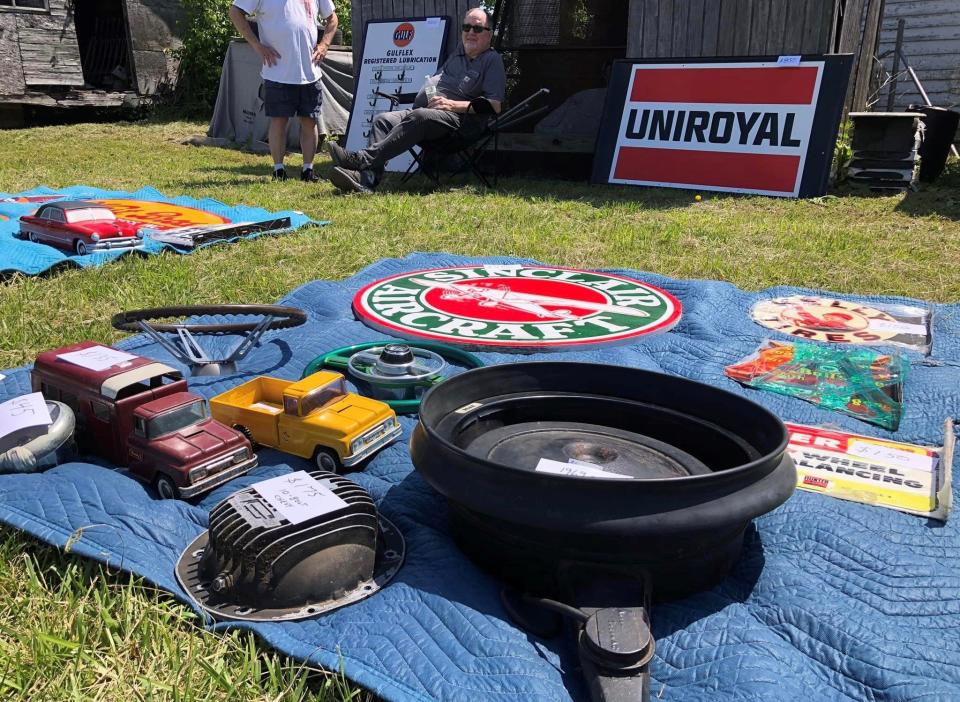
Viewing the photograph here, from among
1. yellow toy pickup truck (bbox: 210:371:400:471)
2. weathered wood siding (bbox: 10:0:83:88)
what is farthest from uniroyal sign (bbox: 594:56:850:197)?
weathered wood siding (bbox: 10:0:83:88)

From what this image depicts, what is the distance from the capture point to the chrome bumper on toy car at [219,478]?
176cm

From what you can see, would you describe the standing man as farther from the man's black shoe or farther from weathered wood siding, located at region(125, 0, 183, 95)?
weathered wood siding, located at region(125, 0, 183, 95)

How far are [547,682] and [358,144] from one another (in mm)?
7619

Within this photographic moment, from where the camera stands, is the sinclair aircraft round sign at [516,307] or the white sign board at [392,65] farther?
the white sign board at [392,65]

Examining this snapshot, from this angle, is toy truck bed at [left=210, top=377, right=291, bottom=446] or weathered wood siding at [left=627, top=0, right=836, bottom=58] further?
weathered wood siding at [left=627, top=0, right=836, bottom=58]

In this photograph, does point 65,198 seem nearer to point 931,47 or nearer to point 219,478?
point 219,478

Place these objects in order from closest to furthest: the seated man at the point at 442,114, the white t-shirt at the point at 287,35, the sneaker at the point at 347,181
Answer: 1. the sneaker at the point at 347,181
2. the seated man at the point at 442,114
3. the white t-shirt at the point at 287,35

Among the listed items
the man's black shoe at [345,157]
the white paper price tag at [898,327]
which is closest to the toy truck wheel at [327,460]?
the white paper price tag at [898,327]

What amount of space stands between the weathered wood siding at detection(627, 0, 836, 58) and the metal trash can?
115 centimetres

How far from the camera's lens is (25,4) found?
41.1 ft

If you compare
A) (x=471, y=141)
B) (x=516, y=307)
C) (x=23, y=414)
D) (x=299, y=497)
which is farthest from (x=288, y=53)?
(x=299, y=497)

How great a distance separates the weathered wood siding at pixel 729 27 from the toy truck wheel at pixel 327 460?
6.07 metres

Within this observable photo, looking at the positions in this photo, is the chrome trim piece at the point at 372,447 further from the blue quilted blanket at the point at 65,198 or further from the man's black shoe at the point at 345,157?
the man's black shoe at the point at 345,157

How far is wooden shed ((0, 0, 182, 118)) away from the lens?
12.3 m
